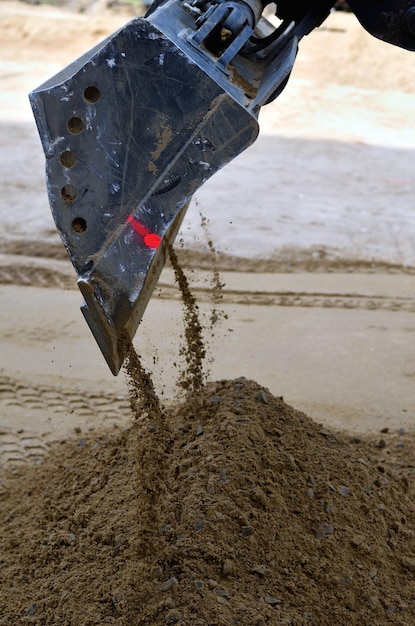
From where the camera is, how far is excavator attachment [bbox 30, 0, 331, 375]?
1.76 meters

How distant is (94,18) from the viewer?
46.1ft

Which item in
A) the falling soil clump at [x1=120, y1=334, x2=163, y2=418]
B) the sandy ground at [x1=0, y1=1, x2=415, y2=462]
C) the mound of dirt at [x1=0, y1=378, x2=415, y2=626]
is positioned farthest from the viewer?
the sandy ground at [x1=0, y1=1, x2=415, y2=462]

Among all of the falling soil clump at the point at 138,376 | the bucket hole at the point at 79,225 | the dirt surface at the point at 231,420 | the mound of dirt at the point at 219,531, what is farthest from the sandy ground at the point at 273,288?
the bucket hole at the point at 79,225

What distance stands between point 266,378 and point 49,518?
1.71 m

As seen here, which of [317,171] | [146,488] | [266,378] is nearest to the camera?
[146,488]

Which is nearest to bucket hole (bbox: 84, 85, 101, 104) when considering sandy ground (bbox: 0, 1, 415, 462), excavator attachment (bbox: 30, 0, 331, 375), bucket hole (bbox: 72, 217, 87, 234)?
excavator attachment (bbox: 30, 0, 331, 375)

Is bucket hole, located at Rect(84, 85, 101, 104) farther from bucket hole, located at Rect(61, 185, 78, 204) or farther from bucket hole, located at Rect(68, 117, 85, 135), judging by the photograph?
bucket hole, located at Rect(61, 185, 78, 204)

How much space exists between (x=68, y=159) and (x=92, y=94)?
0.15 m

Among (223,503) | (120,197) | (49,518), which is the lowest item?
(49,518)

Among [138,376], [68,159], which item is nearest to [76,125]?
[68,159]

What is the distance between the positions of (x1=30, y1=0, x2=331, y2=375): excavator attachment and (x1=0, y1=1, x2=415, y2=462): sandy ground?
1.91 meters

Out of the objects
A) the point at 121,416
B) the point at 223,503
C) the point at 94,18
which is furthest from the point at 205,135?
the point at 94,18

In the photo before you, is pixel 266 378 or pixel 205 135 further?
pixel 266 378

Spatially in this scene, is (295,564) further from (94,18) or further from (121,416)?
(94,18)
